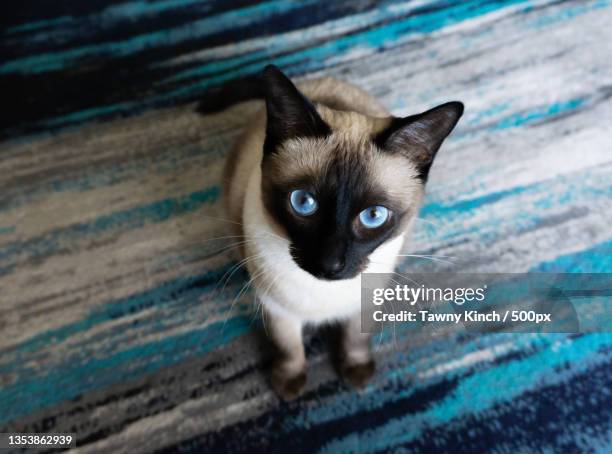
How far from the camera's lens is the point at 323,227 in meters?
0.91

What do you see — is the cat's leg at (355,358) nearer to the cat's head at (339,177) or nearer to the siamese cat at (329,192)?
the siamese cat at (329,192)

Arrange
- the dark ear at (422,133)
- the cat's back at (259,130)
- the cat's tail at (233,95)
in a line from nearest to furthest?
the dark ear at (422,133)
the cat's back at (259,130)
the cat's tail at (233,95)

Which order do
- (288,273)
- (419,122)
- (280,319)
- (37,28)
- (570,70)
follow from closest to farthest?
(419,122) < (288,273) < (280,319) < (570,70) < (37,28)

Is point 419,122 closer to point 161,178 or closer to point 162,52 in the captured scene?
point 161,178

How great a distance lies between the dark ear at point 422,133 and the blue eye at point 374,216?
0.12 metres

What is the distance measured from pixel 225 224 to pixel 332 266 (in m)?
0.71

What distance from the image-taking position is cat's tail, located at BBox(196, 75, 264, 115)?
64.3 inches

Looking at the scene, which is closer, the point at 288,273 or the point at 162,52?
the point at 288,273

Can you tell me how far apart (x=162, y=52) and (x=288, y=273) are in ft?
4.13

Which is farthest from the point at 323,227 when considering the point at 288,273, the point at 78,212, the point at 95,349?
the point at 78,212

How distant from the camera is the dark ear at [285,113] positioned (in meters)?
0.85

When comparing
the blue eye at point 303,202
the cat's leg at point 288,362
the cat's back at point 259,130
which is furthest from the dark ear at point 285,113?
the cat's leg at point 288,362

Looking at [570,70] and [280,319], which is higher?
[570,70]

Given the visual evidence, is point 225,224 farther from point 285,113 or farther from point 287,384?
point 285,113
